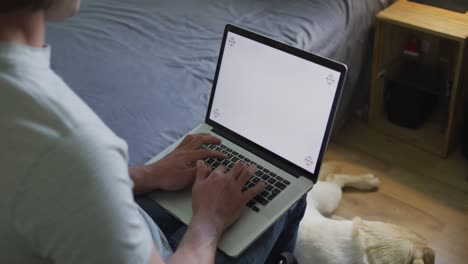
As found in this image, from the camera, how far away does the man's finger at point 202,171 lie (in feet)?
3.26

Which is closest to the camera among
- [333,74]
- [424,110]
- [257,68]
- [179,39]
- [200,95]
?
[333,74]

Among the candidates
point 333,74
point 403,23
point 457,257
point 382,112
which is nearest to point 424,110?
point 382,112

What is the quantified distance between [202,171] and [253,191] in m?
0.11

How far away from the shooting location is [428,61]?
2.14 m

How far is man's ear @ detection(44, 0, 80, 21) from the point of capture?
2.01 feet

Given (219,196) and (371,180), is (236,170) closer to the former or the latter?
(219,196)

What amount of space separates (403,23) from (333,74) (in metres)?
0.93

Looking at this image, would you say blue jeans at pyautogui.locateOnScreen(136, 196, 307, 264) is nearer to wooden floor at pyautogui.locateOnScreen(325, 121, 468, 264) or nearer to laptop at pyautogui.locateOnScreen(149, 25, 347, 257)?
laptop at pyautogui.locateOnScreen(149, 25, 347, 257)

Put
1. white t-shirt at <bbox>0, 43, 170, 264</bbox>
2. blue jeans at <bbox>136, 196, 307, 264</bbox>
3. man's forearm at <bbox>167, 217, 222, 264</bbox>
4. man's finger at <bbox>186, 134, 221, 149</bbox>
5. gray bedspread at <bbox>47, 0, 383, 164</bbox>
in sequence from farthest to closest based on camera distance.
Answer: gray bedspread at <bbox>47, 0, 383, 164</bbox>
man's finger at <bbox>186, 134, 221, 149</bbox>
blue jeans at <bbox>136, 196, 307, 264</bbox>
man's forearm at <bbox>167, 217, 222, 264</bbox>
white t-shirt at <bbox>0, 43, 170, 264</bbox>

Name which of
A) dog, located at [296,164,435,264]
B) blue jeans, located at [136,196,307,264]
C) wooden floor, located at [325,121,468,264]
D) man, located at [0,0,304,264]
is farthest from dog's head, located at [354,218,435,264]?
man, located at [0,0,304,264]

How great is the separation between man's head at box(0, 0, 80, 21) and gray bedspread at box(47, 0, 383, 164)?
0.61m

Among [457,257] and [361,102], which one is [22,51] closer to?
[457,257]

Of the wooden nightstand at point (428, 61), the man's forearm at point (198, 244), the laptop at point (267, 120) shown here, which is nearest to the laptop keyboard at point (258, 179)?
the laptop at point (267, 120)

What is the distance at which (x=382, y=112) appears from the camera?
2.12 m
